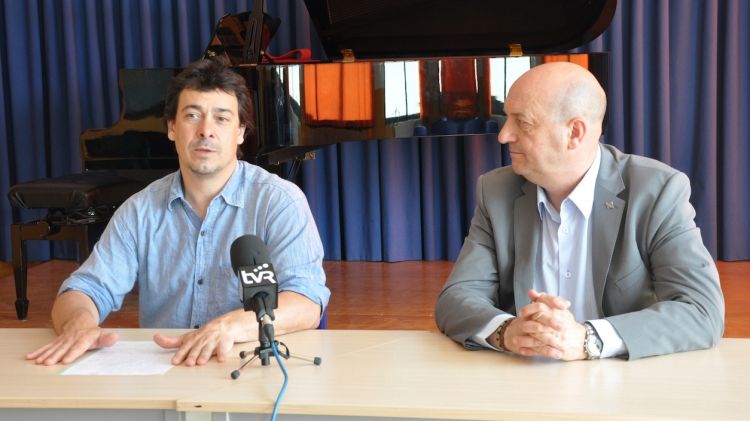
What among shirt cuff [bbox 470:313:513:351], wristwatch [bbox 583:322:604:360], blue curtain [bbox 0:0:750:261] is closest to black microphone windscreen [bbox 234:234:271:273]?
shirt cuff [bbox 470:313:513:351]

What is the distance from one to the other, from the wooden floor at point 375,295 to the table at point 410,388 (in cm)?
242

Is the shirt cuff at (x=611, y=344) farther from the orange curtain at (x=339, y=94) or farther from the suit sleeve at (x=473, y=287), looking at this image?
the orange curtain at (x=339, y=94)

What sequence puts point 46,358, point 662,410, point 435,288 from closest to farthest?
point 662,410 < point 46,358 < point 435,288

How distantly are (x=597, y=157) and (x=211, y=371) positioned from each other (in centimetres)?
104

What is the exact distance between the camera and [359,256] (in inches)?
238

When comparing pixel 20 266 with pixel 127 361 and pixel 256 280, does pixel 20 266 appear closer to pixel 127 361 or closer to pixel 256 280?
pixel 127 361

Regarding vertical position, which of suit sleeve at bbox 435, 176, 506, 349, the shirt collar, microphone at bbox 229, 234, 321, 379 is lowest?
suit sleeve at bbox 435, 176, 506, 349

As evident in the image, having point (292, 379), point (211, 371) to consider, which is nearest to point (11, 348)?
point (211, 371)

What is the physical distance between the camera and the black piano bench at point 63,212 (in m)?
4.65

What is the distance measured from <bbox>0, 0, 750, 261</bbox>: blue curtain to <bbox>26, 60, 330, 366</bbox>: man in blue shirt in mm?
3249

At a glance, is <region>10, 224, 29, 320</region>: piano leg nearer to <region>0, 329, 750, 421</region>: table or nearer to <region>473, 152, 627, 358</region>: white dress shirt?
<region>0, 329, 750, 421</region>: table

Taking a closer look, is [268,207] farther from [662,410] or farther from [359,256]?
[359,256]

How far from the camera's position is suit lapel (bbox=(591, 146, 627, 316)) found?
2223mm

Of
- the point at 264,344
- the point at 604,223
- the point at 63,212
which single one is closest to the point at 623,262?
the point at 604,223
